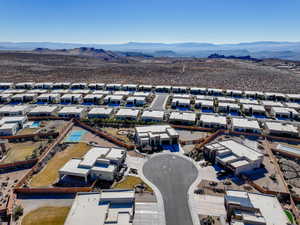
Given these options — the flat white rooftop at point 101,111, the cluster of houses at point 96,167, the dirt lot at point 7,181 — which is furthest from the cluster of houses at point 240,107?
the dirt lot at point 7,181

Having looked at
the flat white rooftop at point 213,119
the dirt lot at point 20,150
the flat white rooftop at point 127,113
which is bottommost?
the dirt lot at point 20,150

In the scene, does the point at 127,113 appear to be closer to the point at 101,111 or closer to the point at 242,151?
the point at 101,111

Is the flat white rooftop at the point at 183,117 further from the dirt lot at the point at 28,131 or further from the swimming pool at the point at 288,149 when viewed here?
the dirt lot at the point at 28,131

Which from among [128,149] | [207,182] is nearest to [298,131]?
A: [207,182]

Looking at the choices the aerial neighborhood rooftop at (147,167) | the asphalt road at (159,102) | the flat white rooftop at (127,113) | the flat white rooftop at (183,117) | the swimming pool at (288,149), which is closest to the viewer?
the aerial neighborhood rooftop at (147,167)

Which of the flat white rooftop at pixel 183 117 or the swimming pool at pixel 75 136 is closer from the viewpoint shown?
the swimming pool at pixel 75 136

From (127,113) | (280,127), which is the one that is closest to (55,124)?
(127,113)
